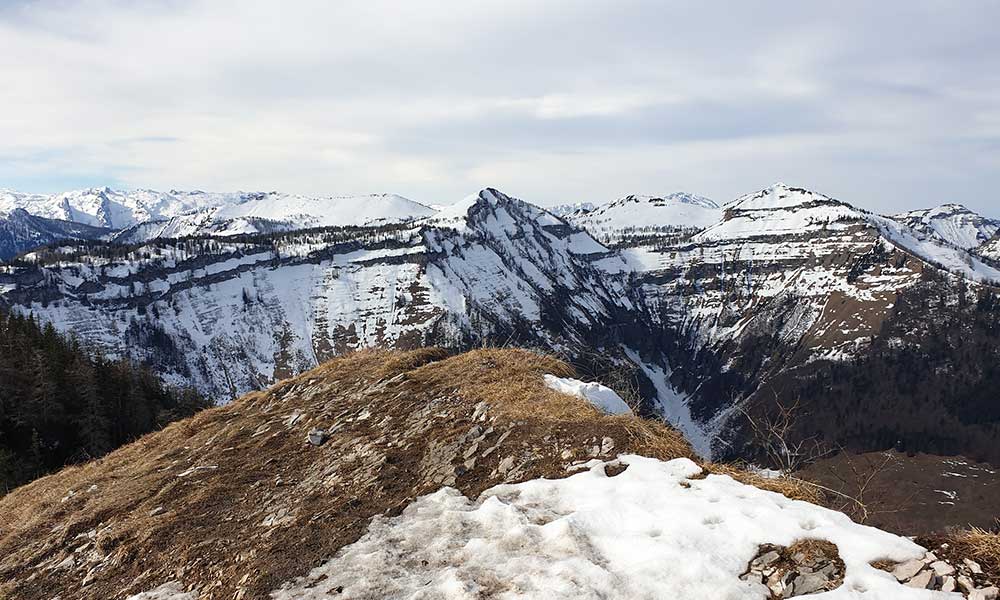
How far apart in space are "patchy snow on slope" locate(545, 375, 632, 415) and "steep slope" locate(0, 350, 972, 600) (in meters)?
0.62

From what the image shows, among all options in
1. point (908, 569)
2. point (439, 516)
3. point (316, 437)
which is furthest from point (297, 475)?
point (908, 569)

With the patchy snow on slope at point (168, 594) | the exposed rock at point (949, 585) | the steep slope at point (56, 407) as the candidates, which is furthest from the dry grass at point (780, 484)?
the steep slope at point (56, 407)

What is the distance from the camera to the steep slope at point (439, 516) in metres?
7.64

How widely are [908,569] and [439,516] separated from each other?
24.0 ft

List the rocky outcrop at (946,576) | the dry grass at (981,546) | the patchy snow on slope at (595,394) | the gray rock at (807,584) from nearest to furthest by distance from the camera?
the rocky outcrop at (946,576) < the dry grass at (981,546) < the gray rock at (807,584) < the patchy snow on slope at (595,394)

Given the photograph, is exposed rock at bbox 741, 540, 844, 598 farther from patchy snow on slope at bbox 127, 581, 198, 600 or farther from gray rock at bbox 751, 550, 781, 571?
patchy snow on slope at bbox 127, 581, 198, 600

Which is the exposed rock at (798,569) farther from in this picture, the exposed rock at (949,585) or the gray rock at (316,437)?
the gray rock at (316,437)

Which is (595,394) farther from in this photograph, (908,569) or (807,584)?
(908,569)

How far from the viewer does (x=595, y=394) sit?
1387 centimetres

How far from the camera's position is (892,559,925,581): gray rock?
668 cm

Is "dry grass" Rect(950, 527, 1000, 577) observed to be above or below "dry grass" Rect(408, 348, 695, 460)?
above

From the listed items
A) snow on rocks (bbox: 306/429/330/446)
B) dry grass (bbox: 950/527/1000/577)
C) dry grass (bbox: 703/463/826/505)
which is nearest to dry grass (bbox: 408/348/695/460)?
dry grass (bbox: 703/463/826/505)

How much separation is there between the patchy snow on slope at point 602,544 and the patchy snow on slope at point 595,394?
3.05 metres

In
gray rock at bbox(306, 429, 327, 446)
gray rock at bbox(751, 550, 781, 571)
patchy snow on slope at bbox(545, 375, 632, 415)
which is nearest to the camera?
gray rock at bbox(751, 550, 781, 571)
